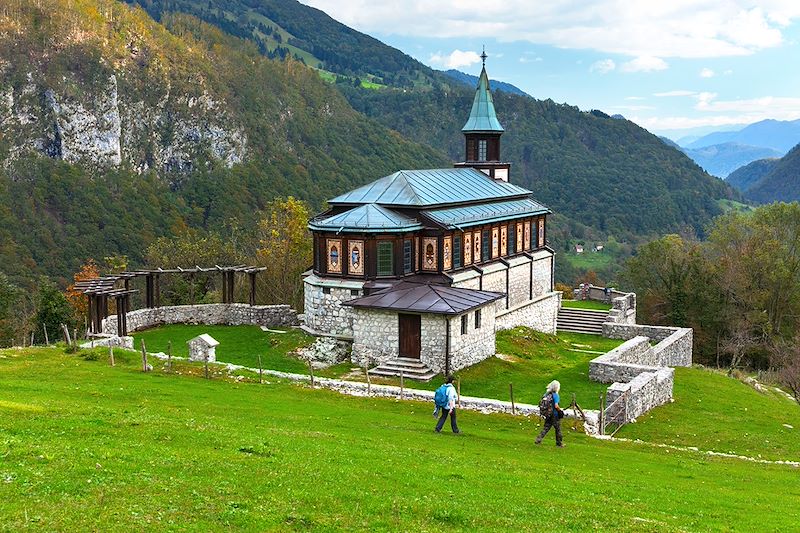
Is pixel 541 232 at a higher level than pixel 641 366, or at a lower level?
higher

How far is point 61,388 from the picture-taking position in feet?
68.7

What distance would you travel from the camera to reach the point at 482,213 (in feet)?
127

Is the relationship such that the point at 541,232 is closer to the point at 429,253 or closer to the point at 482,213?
the point at 482,213

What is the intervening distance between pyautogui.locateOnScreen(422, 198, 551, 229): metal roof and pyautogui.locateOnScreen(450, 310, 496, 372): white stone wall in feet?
15.2

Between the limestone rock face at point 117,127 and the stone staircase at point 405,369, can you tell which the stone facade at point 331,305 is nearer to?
the stone staircase at point 405,369

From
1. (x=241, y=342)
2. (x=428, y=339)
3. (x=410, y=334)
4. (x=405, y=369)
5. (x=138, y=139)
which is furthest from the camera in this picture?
(x=138, y=139)

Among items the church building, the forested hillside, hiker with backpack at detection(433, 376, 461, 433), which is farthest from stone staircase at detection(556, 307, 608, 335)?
the forested hillside

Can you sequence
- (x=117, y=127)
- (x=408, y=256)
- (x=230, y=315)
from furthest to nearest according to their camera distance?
1. (x=117, y=127)
2. (x=230, y=315)
3. (x=408, y=256)

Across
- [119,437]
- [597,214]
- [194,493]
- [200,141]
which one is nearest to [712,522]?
[194,493]

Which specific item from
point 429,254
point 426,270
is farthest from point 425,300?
point 429,254

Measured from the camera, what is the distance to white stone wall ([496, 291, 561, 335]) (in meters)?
39.7

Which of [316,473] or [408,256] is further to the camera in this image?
[408,256]

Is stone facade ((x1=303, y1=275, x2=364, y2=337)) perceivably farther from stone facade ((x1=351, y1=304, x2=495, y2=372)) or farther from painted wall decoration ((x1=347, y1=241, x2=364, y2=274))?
stone facade ((x1=351, y1=304, x2=495, y2=372))

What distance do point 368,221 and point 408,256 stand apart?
2.48 metres
